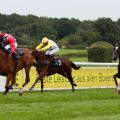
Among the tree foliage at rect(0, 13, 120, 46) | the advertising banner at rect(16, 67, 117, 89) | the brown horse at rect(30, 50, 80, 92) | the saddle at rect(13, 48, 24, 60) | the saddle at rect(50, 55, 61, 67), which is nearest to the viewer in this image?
the saddle at rect(13, 48, 24, 60)

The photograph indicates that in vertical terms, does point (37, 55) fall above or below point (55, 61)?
above

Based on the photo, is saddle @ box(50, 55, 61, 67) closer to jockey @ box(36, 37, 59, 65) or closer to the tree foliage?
jockey @ box(36, 37, 59, 65)

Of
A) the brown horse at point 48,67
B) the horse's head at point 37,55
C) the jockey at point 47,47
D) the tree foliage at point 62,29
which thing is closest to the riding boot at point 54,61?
the jockey at point 47,47

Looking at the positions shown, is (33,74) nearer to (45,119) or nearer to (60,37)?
(45,119)

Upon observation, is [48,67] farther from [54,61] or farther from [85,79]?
[85,79]

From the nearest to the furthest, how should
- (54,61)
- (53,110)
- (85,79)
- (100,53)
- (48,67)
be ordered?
(53,110) < (48,67) < (54,61) < (85,79) < (100,53)

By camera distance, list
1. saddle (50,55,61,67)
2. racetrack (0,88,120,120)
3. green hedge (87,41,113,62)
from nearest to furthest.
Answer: racetrack (0,88,120,120)
saddle (50,55,61,67)
green hedge (87,41,113,62)

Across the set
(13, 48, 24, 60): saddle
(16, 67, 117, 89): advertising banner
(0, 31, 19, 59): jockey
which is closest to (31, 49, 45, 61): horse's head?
(16, 67, 117, 89): advertising banner

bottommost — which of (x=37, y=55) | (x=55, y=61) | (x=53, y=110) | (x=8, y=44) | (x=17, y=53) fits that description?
(x=53, y=110)

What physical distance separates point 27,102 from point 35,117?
2849 mm

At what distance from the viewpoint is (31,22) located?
208 feet

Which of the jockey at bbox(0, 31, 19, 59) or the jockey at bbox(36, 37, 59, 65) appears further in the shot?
the jockey at bbox(36, 37, 59, 65)

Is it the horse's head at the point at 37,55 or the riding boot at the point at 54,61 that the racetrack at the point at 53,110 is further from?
the riding boot at the point at 54,61

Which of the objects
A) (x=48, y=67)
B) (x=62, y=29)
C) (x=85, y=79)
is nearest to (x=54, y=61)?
(x=48, y=67)
